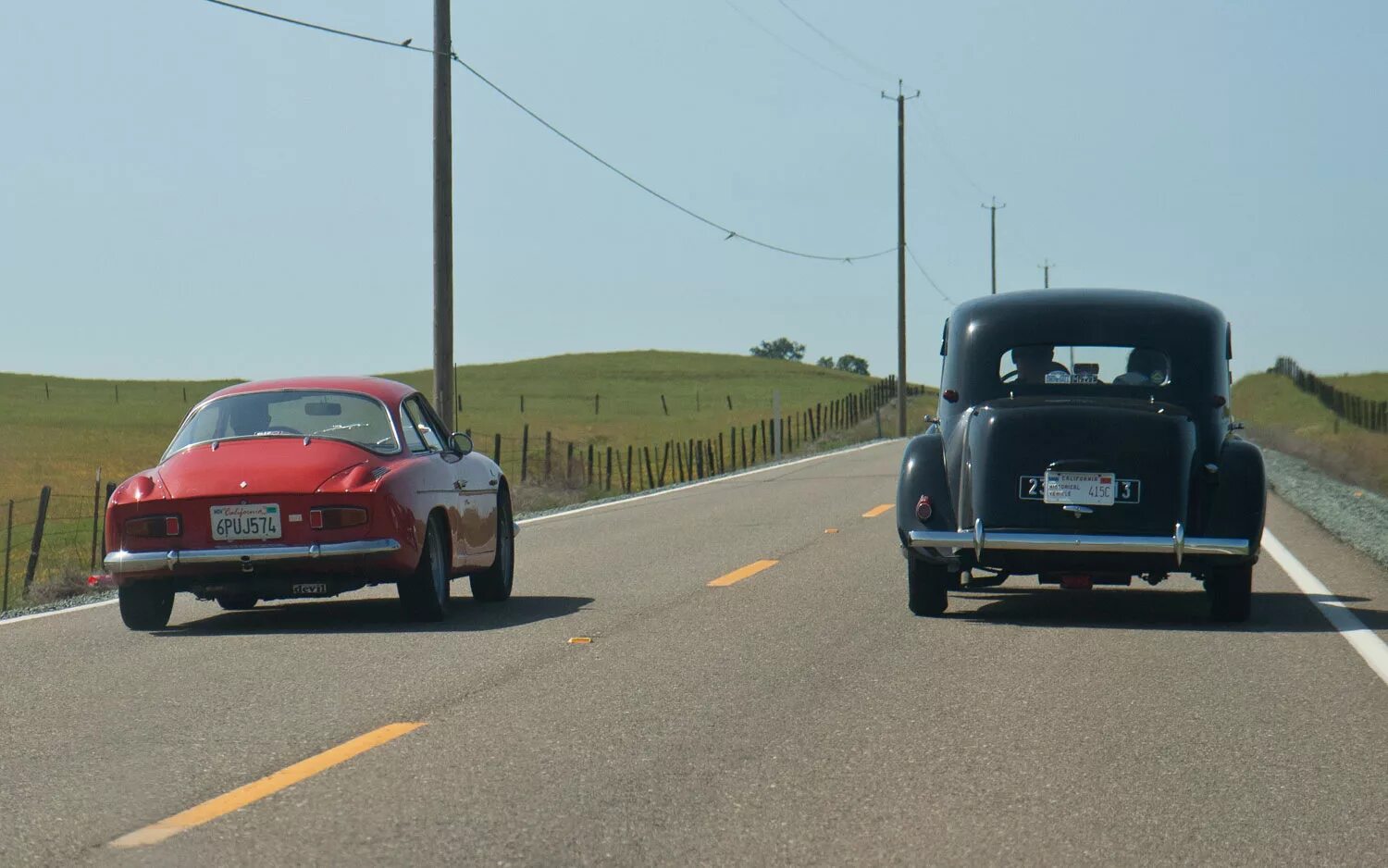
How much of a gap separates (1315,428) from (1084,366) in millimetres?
67709

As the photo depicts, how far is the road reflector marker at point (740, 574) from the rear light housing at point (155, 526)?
155 inches

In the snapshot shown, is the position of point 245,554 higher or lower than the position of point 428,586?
higher

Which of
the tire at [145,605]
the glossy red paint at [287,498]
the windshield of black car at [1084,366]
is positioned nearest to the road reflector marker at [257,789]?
the glossy red paint at [287,498]

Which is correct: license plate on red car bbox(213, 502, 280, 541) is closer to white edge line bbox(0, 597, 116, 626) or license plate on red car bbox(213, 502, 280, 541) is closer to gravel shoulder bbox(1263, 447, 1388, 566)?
white edge line bbox(0, 597, 116, 626)

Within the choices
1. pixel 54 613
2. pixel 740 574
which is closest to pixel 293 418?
pixel 54 613

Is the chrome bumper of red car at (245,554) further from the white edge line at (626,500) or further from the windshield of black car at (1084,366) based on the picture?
the windshield of black car at (1084,366)

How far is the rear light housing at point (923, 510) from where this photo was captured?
10.6m

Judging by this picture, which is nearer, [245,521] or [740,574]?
[245,521]

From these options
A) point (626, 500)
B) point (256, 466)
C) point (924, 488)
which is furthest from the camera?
point (626, 500)

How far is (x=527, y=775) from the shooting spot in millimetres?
6234

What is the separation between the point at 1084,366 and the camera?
38.0ft

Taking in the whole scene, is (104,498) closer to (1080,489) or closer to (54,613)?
(54,613)

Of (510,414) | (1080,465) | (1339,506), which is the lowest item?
(510,414)

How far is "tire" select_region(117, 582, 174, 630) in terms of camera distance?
10.6 m
